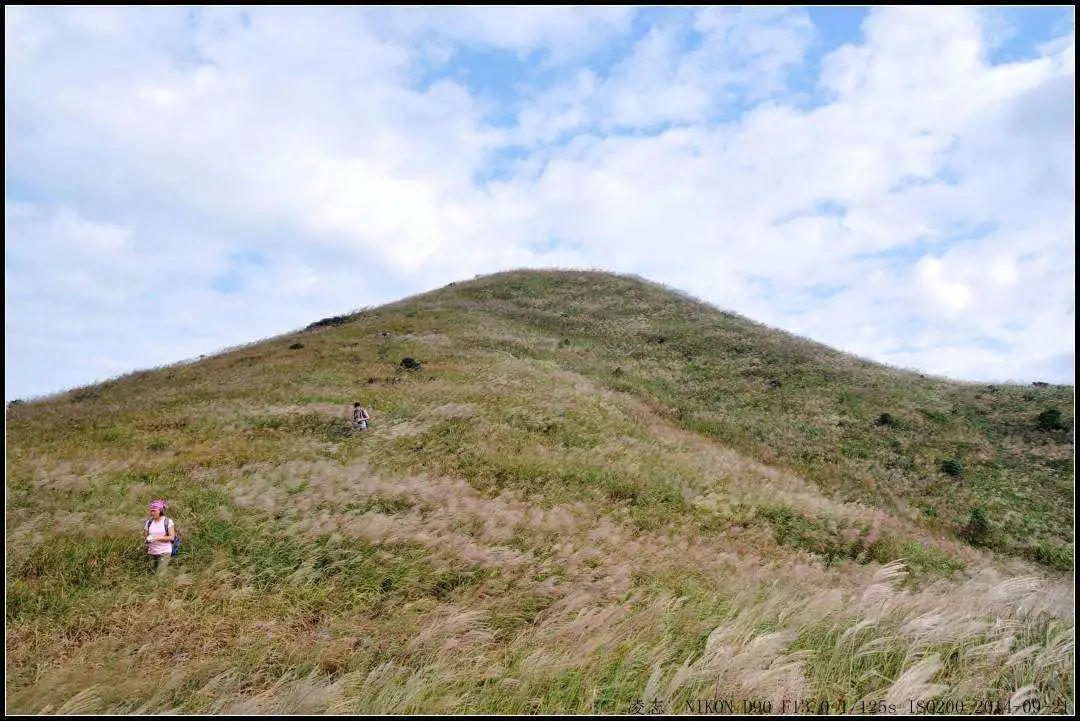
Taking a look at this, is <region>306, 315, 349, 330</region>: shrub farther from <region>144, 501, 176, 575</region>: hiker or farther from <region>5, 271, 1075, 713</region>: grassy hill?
<region>144, 501, 176, 575</region>: hiker

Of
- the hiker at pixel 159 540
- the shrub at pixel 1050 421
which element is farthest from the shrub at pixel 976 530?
the hiker at pixel 159 540

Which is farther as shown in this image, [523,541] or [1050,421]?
[1050,421]

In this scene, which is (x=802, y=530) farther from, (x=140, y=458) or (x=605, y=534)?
(x=140, y=458)

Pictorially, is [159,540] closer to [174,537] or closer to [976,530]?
[174,537]

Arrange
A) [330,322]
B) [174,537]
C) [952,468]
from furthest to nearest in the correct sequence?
[330,322] < [952,468] < [174,537]

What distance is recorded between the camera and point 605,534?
Result: 1211 centimetres

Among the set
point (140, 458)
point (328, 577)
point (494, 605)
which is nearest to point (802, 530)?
point (494, 605)

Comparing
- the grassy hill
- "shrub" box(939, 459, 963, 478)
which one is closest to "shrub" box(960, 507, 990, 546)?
the grassy hill

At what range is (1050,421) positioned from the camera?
30922 mm

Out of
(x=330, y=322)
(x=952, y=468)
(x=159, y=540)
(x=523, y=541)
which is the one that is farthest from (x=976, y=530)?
(x=330, y=322)

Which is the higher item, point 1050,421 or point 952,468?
point 1050,421

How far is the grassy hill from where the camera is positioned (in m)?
4.48

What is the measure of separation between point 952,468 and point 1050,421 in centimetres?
973

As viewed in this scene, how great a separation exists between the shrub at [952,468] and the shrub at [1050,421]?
8.33 metres
